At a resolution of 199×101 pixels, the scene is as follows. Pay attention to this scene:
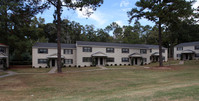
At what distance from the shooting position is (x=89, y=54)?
33531mm

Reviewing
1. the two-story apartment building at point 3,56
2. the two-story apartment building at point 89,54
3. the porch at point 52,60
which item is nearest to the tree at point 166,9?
the two-story apartment building at point 89,54

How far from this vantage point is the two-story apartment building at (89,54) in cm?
3197

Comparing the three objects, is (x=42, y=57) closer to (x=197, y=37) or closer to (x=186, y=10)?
(x=186, y=10)

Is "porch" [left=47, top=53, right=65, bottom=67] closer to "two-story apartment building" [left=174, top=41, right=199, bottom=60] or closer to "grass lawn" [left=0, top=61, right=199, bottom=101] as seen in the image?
"grass lawn" [left=0, top=61, right=199, bottom=101]

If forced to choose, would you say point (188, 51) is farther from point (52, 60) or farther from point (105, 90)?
point (105, 90)

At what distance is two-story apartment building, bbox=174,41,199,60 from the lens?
138 ft

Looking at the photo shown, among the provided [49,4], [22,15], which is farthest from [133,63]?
[22,15]

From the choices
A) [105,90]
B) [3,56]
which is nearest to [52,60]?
[3,56]

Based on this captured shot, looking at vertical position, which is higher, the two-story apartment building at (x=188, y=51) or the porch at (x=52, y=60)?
the two-story apartment building at (x=188, y=51)

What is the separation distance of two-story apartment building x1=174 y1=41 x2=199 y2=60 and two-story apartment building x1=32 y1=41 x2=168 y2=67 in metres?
15.8

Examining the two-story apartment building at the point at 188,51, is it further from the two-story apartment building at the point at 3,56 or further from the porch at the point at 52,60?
the two-story apartment building at the point at 3,56

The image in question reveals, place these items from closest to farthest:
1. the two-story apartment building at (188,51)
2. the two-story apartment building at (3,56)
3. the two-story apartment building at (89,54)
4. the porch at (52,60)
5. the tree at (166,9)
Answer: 1. the tree at (166,9)
2. the two-story apartment building at (3,56)
3. the porch at (52,60)
4. the two-story apartment building at (89,54)
5. the two-story apartment building at (188,51)

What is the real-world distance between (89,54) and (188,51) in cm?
3221

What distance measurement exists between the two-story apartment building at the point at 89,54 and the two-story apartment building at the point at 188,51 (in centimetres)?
1584
